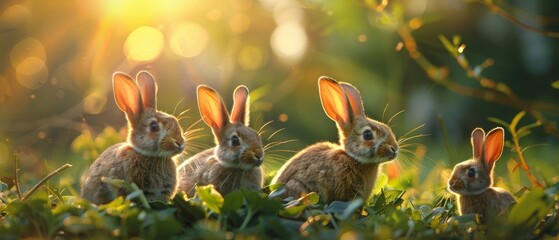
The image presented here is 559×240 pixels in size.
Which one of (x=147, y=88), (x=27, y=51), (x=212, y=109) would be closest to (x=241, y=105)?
(x=212, y=109)

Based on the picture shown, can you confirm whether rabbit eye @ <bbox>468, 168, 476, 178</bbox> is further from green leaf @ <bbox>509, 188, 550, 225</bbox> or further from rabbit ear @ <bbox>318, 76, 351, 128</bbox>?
green leaf @ <bbox>509, 188, 550, 225</bbox>

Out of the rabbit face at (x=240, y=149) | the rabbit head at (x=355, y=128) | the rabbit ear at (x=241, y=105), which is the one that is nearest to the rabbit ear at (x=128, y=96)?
the rabbit face at (x=240, y=149)

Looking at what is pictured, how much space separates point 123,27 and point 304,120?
227 centimetres

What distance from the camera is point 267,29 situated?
8.77 metres

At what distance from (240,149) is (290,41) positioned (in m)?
3.63

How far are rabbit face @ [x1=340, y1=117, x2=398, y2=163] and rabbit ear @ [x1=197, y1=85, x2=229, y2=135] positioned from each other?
2.62 ft

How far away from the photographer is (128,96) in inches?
187

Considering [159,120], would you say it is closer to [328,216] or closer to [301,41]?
[328,216]

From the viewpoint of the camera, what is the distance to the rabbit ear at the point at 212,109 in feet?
16.9

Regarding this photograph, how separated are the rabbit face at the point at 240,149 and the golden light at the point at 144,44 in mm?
3056

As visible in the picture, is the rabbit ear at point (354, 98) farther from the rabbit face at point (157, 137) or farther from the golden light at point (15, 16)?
the golden light at point (15, 16)

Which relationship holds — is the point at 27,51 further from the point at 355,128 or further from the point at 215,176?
the point at 355,128

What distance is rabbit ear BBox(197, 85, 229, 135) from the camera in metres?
5.15

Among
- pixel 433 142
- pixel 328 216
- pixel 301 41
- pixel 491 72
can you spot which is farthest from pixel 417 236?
pixel 491 72
